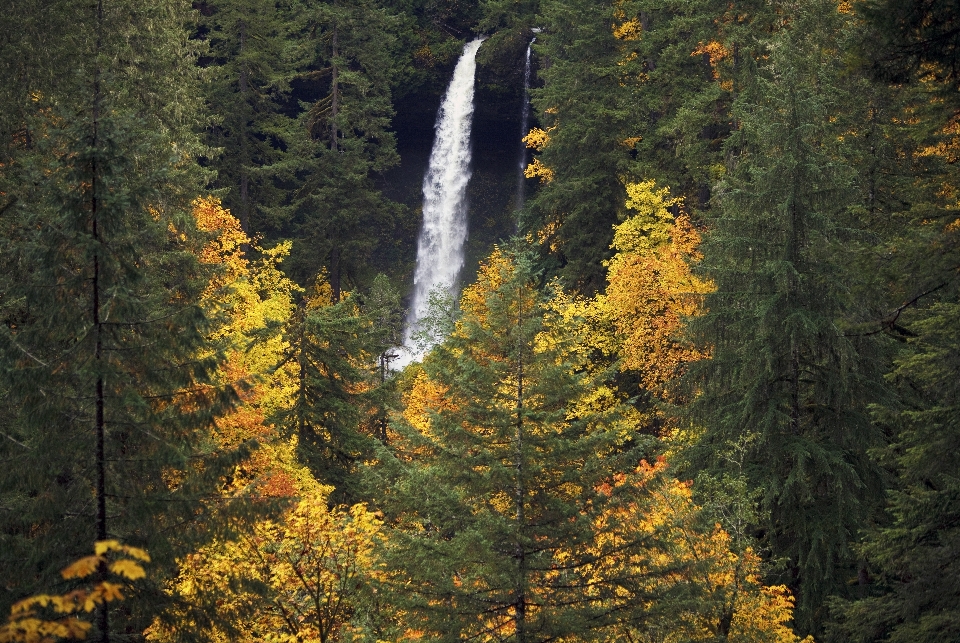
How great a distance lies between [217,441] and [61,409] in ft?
34.7

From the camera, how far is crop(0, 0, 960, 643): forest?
1047 cm

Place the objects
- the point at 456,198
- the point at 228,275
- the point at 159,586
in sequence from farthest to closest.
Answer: the point at 456,198 < the point at 228,275 < the point at 159,586

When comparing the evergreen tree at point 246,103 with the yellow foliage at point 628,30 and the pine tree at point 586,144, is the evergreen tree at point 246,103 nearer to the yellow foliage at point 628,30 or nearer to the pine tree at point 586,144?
the pine tree at point 586,144

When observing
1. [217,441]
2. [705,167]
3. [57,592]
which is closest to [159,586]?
[57,592]

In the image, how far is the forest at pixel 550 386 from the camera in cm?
1047

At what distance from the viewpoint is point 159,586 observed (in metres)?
11.2

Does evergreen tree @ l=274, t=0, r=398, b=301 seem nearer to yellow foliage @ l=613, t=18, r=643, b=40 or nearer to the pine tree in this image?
the pine tree

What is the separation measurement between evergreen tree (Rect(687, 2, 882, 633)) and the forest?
7 centimetres

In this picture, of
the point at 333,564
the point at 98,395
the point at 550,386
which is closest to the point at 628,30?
the point at 333,564

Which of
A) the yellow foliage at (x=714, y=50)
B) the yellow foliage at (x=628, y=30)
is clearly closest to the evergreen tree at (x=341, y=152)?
the yellow foliage at (x=628, y=30)

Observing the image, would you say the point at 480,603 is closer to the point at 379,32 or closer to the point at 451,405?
the point at 451,405

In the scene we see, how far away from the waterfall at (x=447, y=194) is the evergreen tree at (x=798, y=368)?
3448cm

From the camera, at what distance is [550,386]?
42.0 feet

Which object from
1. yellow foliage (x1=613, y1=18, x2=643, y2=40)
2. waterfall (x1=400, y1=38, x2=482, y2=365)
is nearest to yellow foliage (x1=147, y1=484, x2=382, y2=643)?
yellow foliage (x1=613, y1=18, x2=643, y2=40)
